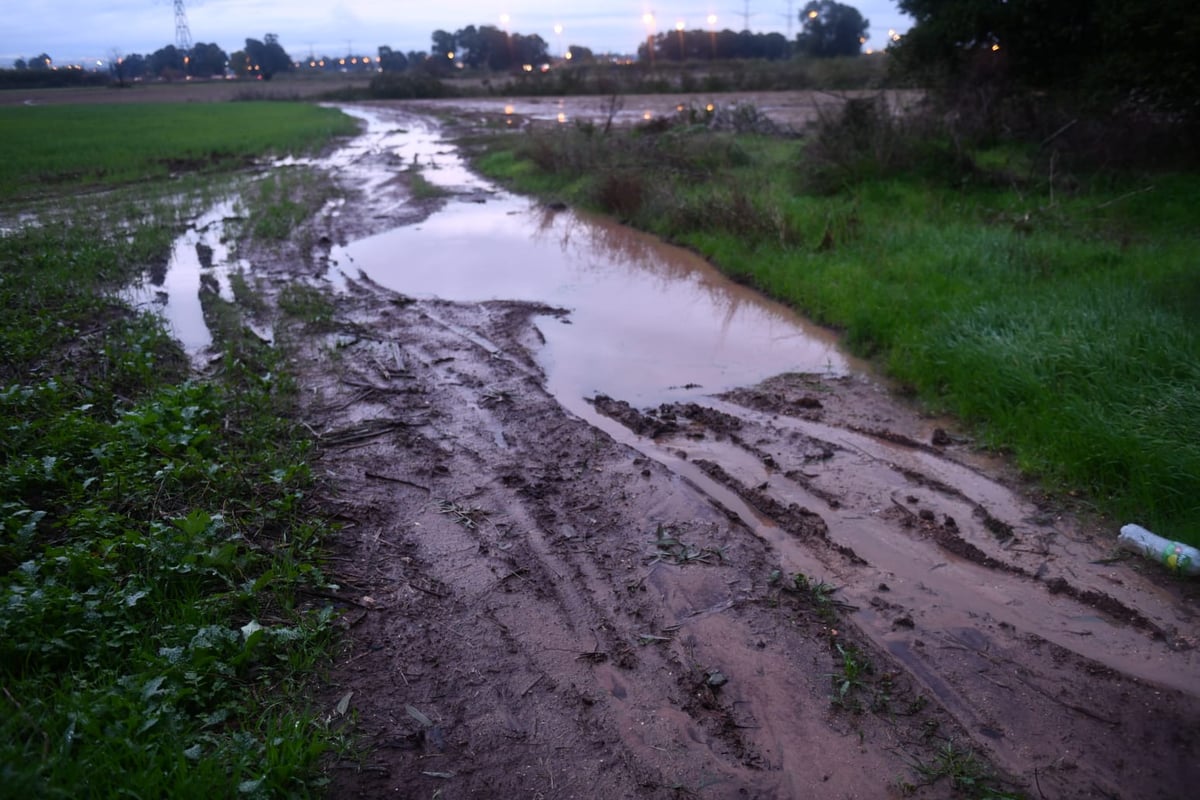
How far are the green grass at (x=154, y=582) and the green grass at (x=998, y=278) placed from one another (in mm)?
4810

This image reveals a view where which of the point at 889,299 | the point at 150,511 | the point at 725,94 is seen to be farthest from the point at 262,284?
the point at 725,94

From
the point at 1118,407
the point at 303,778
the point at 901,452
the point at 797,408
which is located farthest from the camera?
the point at 797,408

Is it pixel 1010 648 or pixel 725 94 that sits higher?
pixel 725 94

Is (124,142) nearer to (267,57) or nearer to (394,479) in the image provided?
(394,479)

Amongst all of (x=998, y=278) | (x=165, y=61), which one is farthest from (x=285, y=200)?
(x=165, y=61)

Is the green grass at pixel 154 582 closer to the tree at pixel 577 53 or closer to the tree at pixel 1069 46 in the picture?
the tree at pixel 1069 46

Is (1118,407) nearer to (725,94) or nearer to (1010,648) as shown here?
(1010,648)

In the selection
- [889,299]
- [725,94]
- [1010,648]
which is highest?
[725,94]

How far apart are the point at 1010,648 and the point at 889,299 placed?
539cm

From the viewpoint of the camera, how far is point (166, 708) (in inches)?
118

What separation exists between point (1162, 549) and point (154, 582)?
205 inches

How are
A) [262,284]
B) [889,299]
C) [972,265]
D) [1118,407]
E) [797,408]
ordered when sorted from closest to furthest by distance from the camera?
[1118,407] < [797,408] < [889,299] < [972,265] < [262,284]

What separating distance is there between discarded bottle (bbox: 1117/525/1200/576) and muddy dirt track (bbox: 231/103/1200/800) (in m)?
0.09

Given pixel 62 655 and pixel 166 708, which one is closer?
pixel 166 708
